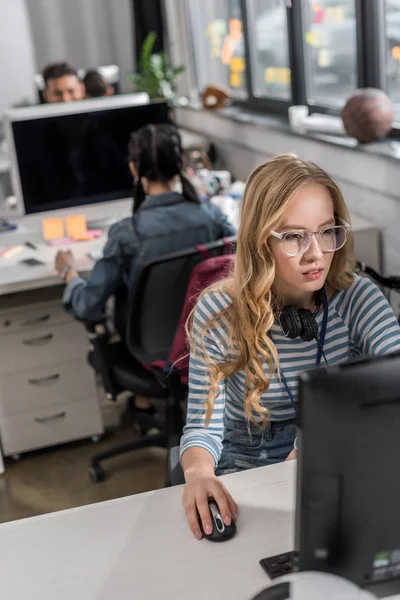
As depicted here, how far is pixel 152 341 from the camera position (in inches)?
94.5

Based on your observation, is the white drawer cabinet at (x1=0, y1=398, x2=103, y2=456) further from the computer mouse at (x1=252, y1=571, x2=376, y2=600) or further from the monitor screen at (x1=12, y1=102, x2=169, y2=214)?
the computer mouse at (x1=252, y1=571, x2=376, y2=600)

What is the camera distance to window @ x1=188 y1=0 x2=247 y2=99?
475 cm

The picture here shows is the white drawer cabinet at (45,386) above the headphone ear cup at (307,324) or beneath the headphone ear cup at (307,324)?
beneath

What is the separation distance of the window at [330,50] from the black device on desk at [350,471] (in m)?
2.66

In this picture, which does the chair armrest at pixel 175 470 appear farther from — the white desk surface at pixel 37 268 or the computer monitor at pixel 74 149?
the computer monitor at pixel 74 149

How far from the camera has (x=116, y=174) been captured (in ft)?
10.9

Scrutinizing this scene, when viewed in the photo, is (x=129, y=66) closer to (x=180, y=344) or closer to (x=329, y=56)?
(x=329, y=56)

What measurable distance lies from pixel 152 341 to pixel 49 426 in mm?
835

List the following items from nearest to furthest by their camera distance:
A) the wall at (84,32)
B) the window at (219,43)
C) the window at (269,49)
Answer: the window at (269,49)
the window at (219,43)
the wall at (84,32)

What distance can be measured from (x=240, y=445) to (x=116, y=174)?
1957 millimetres

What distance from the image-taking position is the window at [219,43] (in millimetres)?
4754

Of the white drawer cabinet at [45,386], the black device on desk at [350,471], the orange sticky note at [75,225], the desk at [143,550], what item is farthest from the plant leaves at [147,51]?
the black device on desk at [350,471]

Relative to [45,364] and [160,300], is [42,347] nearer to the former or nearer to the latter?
[45,364]

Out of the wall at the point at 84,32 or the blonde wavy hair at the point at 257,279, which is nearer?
the blonde wavy hair at the point at 257,279
